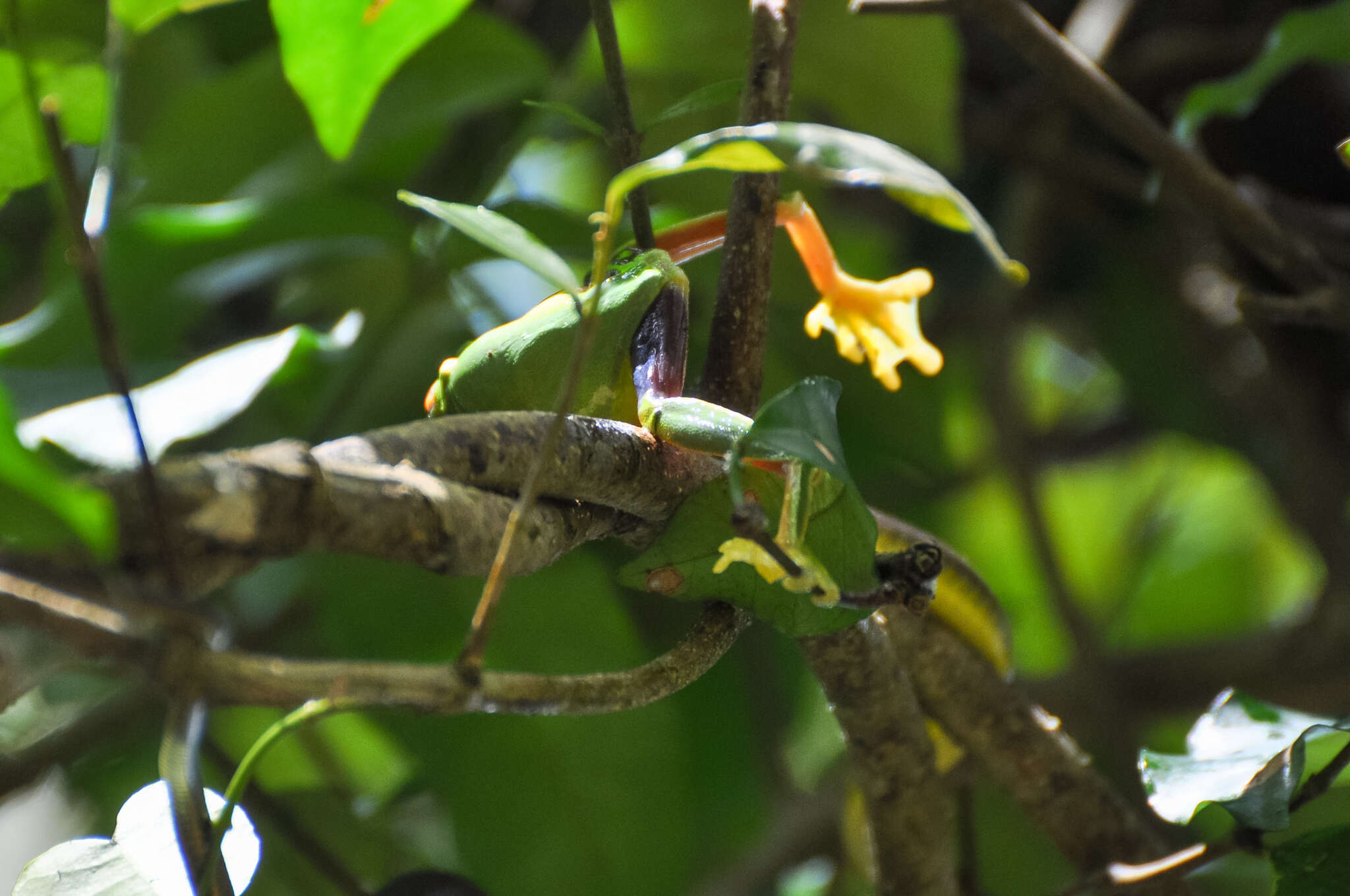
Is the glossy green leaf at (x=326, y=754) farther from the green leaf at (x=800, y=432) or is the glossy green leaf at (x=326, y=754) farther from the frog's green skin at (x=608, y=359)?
the green leaf at (x=800, y=432)

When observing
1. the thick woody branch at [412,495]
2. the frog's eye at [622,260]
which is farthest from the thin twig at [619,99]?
the thick woody branch at [412,495]

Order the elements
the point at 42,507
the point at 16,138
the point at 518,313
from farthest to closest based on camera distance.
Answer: the point at 518,313 < the point at 16,138 < the point at 42,507

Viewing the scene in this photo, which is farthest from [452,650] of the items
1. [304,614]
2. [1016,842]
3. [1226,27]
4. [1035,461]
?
[1226,27]

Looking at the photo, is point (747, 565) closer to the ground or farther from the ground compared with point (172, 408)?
closer to the ground

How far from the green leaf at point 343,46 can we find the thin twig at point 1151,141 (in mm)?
338

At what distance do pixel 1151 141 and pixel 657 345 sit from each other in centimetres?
38

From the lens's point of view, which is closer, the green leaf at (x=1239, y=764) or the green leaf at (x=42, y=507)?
the green leaf at (x=42, y=507)

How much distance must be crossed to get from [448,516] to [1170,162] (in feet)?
1.89

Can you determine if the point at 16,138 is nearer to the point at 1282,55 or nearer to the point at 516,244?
the point at 516,244

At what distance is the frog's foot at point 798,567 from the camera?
39cm

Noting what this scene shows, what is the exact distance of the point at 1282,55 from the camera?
73cm

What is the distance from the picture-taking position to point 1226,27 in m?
1.22

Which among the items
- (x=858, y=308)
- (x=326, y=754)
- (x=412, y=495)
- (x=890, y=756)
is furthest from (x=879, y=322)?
(x=326, y=754)

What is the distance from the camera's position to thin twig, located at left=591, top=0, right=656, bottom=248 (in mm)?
543
